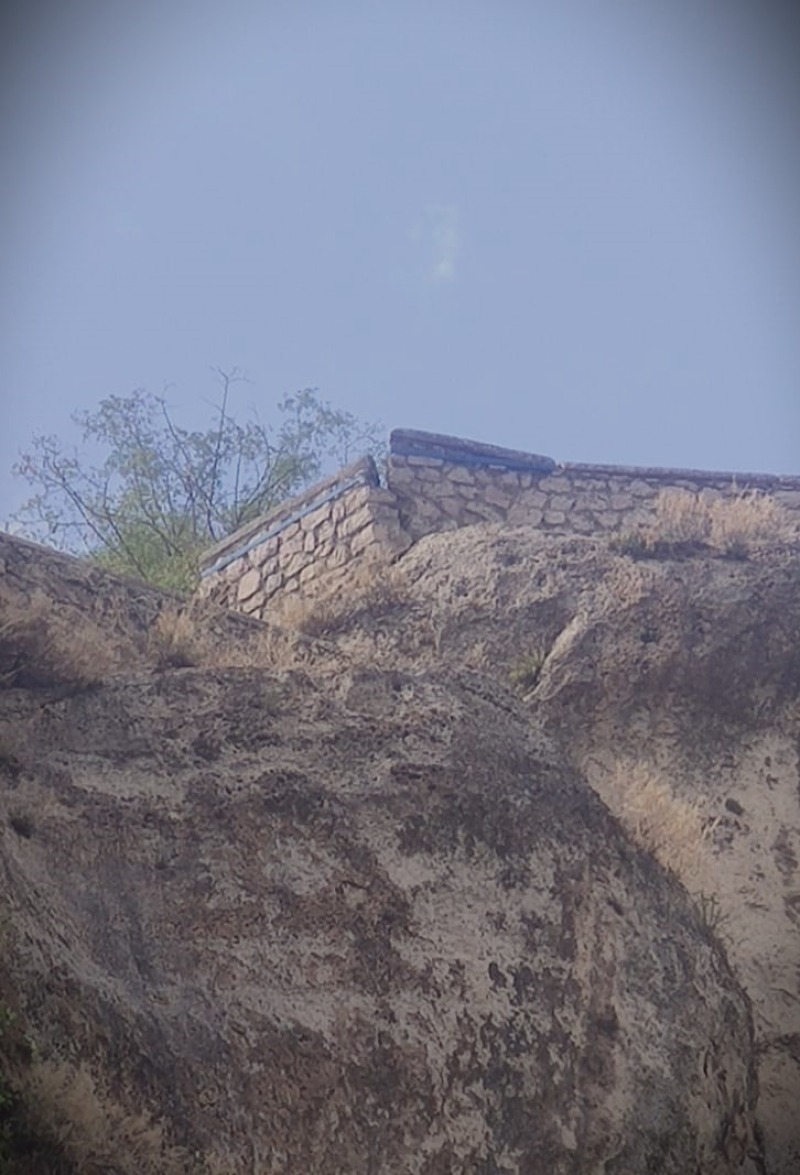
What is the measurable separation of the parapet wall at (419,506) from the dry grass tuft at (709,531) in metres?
1.12

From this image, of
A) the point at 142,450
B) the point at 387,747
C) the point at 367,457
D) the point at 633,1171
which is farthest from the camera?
the point at 142,450

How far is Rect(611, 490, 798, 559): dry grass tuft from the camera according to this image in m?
9.11

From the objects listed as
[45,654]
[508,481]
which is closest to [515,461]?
[508,481]

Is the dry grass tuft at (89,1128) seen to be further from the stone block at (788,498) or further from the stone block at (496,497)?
the stone block at (788,498)

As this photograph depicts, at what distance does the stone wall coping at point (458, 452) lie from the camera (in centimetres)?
Answer: 1097

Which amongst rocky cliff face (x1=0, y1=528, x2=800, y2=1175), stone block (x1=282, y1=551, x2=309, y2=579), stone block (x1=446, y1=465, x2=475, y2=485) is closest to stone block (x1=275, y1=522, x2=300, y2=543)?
stone block (x1=282, y1=551, x2=309, y2=579)

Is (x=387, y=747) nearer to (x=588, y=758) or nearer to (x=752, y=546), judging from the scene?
(x=588, y=758)

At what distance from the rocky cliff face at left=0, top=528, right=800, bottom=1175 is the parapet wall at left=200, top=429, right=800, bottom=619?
2985mm

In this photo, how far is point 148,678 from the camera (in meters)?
6.38

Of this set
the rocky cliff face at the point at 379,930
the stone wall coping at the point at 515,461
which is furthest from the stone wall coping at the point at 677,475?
the rocky cliff face at the point at 379,930

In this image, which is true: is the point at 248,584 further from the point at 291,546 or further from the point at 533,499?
the point at 533,499

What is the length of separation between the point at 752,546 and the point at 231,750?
4465 mm

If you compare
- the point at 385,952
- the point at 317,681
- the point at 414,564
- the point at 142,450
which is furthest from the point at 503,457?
the point at 385,952

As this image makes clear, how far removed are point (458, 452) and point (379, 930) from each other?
6.31 metres
